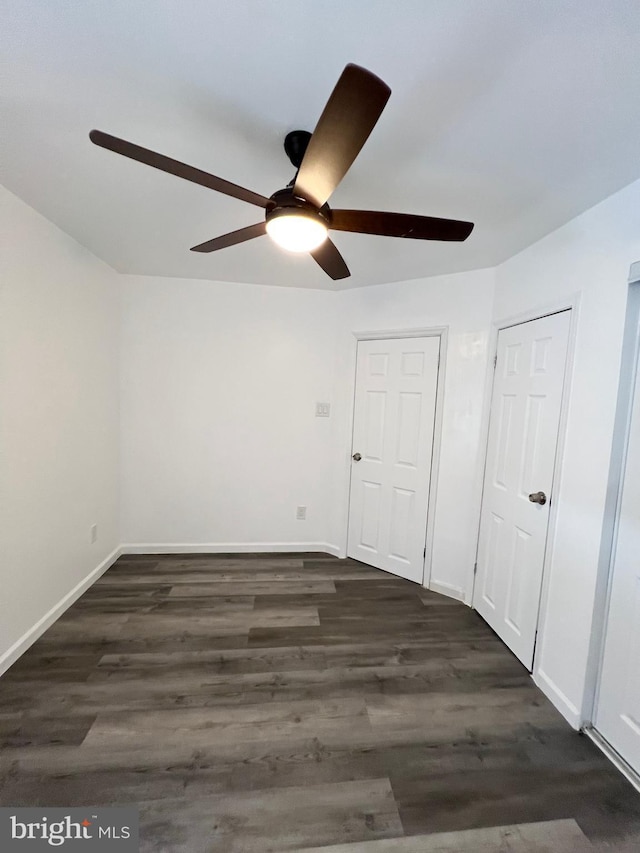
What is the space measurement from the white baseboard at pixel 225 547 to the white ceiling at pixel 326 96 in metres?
2.52

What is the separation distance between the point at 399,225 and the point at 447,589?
2468 mm

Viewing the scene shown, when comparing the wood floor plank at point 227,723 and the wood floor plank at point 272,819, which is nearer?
the wood floor plank at point 272,819

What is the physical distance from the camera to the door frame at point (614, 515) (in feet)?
4.76

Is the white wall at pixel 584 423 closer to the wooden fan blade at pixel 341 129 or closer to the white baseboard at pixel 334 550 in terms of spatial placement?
the wooden fan blade at pixel 341 129

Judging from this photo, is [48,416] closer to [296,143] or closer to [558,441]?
[296,143]

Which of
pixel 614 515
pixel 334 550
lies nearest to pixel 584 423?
pixel 614 515

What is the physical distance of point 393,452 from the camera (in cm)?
287

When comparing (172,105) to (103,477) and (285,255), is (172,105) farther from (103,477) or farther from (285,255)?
(103,477)

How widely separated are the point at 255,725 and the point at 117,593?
1.50 metres

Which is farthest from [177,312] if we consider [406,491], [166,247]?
[406,491]

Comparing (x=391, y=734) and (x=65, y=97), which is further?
(x=391, y=734)

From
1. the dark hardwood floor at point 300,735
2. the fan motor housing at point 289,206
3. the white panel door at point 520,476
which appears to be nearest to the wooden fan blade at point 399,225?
the fan motor housing at point 289,206

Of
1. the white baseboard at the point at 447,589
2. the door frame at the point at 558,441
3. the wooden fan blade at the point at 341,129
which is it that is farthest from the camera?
the white baseboard at the point at 447,589

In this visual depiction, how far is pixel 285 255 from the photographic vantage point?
2293 millimetres
